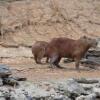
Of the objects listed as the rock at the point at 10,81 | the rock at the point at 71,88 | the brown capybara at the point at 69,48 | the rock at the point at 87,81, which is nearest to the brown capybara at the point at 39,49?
the brown capybara at the point at 69,48

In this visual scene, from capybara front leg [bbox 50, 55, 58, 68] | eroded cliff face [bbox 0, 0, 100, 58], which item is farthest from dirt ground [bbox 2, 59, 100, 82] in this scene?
eroded cliff face [bbox 0, 0, 100, 58]

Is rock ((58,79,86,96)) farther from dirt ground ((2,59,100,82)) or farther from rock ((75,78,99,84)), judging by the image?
dirt ground ((2,59,100,82))

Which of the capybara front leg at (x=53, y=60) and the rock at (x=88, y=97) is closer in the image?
the rock at (x=88, y=97)

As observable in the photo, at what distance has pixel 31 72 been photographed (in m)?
18.6

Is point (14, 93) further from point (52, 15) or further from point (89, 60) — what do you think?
point (52, 15)

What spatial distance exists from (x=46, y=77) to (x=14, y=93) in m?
2.73

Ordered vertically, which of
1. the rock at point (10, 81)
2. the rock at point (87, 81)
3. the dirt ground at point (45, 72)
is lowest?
the dirt ground at point (45, 72)

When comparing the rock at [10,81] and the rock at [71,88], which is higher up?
the rock at [10,81]

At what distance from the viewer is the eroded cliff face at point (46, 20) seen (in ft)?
74.2

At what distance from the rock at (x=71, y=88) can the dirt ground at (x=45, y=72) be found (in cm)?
97

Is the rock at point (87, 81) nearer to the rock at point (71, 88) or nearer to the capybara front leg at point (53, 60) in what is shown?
the rock at point (71, 88)

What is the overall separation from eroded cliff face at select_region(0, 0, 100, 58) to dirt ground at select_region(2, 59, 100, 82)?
198cm

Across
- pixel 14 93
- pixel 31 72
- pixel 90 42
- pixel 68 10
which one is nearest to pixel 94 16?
pixel 68 10

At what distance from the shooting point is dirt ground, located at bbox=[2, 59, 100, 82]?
1779 centimetres
